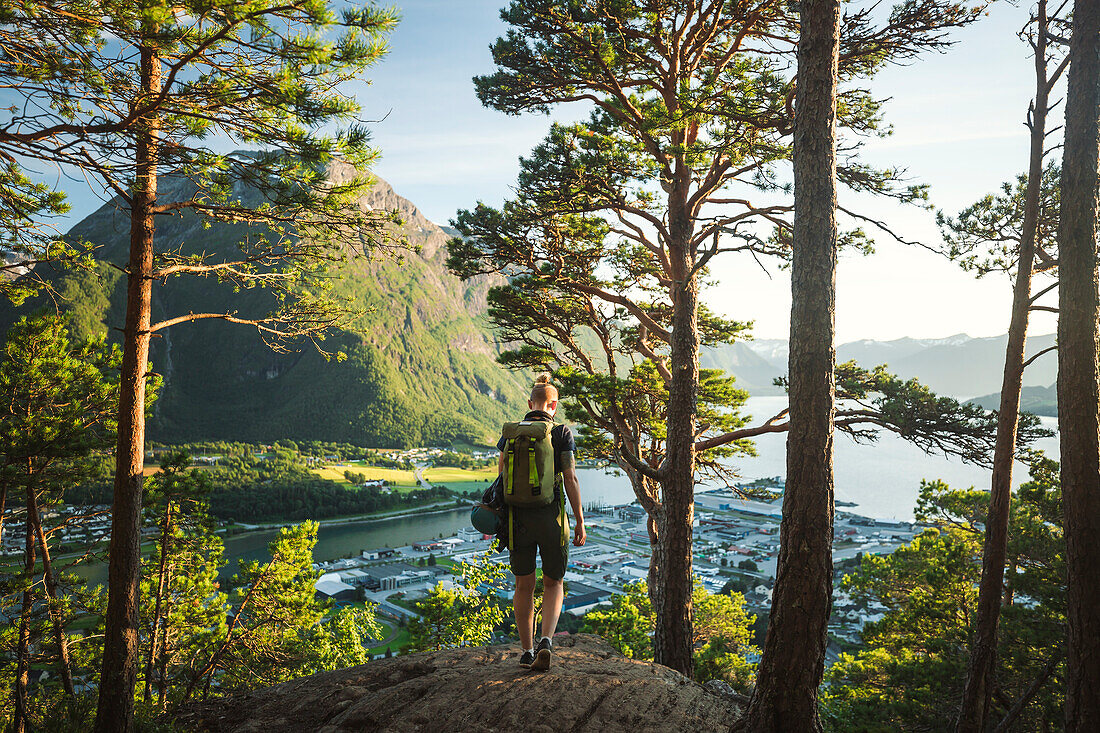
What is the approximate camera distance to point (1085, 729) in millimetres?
2910

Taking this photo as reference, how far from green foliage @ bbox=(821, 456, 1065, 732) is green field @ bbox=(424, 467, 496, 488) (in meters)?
66.3

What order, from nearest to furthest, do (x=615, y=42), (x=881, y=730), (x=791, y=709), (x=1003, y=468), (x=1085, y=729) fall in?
(x=791, y=709) → (x=1085, y=729) → (x=1003, y=468) → (x=615, y=42) → (x=881, y=730)

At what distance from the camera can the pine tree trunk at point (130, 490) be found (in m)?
4.15

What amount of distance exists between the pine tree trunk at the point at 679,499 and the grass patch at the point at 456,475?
234 ft

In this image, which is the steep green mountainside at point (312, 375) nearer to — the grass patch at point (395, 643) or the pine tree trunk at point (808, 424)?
the grass patch at point (395, 643)

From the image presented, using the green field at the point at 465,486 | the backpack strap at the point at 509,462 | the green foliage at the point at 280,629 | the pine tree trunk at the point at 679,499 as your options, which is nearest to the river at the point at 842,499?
the green field at the point at 465,486

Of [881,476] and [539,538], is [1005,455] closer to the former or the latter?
[539,538]

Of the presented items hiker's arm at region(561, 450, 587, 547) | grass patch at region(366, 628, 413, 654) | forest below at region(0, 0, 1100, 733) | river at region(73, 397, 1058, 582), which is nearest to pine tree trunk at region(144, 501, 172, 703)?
forest below at region(0, 0, 1100, 733)

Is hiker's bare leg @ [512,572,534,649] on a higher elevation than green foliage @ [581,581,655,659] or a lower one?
higher

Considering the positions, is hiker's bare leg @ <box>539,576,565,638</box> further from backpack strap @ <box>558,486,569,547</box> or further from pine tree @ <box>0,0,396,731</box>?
pine tree @ <box>0,0,396,731</box>

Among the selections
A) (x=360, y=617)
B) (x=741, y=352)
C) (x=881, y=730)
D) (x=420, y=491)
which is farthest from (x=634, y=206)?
(x=741, y=352)

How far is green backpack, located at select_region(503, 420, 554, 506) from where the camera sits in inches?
124

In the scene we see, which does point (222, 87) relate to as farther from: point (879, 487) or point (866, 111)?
point (879, 487)

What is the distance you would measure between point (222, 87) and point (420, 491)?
6687 cm
